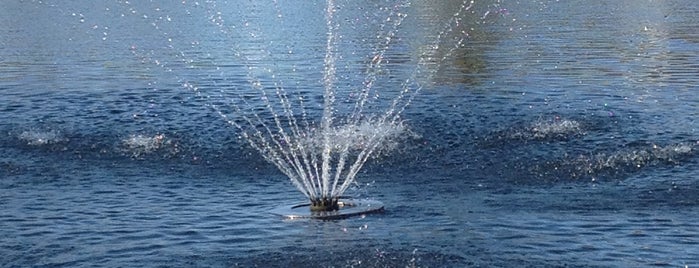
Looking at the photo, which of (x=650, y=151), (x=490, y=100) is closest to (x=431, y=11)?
(x=490, y=100)

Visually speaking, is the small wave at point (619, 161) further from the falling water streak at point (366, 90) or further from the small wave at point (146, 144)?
the small wave at point (146, 144)

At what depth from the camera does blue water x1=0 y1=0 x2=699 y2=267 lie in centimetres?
1391

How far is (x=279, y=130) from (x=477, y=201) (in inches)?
255

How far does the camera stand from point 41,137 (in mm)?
21516

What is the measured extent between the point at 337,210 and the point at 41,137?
7625mm

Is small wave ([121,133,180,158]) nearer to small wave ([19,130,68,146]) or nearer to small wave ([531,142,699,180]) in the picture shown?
small wave ([19,130,68,146])

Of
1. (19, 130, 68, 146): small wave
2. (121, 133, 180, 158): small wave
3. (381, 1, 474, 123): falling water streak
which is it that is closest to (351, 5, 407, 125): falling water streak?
(381, 1, 474, 123): falling water streak

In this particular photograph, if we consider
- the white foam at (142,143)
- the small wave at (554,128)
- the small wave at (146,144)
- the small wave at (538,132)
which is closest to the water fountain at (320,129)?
the small wave at (146,144)

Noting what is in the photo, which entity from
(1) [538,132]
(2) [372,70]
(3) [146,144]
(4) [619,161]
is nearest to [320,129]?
(3) [146,144]

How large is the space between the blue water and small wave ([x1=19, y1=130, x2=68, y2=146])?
5cm

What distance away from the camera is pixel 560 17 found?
170 ft

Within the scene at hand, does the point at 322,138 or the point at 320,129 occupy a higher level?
the point at 320,129

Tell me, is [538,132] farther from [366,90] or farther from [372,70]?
[372,70]

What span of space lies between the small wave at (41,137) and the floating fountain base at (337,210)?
652cm
